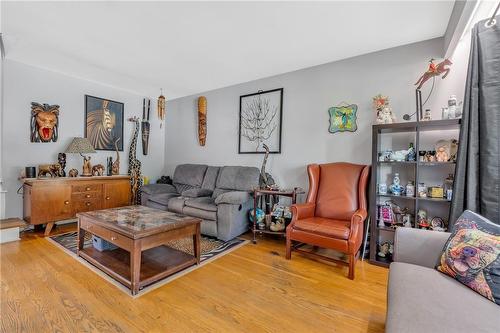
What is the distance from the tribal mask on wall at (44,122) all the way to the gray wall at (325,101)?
2305mm

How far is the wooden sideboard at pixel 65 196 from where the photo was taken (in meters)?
2.93

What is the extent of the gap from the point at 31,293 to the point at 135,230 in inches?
34.1

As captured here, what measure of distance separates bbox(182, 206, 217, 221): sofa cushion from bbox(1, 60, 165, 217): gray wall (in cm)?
195

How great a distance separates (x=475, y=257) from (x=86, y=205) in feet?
13.5

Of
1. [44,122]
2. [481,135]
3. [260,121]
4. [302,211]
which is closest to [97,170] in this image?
[44,122]

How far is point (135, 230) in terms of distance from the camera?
72.9 inches

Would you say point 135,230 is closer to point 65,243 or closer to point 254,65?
point 65,243

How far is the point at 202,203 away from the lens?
3.13 m

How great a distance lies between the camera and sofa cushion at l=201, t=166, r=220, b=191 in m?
3.81

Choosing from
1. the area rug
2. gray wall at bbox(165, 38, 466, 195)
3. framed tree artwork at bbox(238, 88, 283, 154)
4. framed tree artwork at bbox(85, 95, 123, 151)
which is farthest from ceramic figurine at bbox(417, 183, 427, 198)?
framed tree artwork at bbox(85, 95, 123, 151)

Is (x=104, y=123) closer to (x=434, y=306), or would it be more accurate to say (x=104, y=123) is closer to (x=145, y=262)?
(x=145, y=262)

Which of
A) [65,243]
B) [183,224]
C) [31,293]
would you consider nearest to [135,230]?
[183,224]

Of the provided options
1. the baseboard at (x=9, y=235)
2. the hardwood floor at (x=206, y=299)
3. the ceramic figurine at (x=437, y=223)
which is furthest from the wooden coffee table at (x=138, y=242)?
the ceramic figurine at (x=437, y=223)

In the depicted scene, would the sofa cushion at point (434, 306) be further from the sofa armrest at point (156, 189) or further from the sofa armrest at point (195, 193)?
the sofa armrest at point (156, 189)
